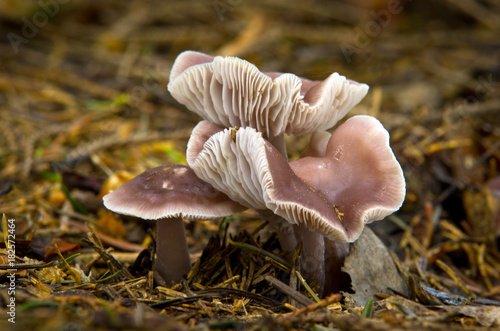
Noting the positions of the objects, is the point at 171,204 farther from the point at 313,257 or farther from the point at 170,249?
the point at 313,257

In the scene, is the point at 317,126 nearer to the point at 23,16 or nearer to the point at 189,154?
→ the point at 189,154

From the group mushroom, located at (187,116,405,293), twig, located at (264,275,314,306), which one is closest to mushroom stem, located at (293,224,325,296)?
mushroom, located at (187,116,405,293)

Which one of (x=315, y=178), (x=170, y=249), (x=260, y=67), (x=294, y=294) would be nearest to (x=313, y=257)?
(x=294, y=294)

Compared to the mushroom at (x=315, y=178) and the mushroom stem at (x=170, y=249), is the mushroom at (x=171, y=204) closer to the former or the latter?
the mushroom stem at (x=170, y=249)

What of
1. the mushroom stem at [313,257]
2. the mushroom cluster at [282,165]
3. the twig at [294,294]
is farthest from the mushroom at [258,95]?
the twig at [294,294]

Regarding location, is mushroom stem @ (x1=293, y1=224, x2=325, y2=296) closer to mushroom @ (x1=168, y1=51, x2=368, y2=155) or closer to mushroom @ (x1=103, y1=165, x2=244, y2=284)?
mushroom @ (x1=103, y1=165, x2=244, y2=284)

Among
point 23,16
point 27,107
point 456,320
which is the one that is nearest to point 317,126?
point 456,320

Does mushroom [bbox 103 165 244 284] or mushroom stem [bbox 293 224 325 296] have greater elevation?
mushroom [bbox 103 165 244 284]
